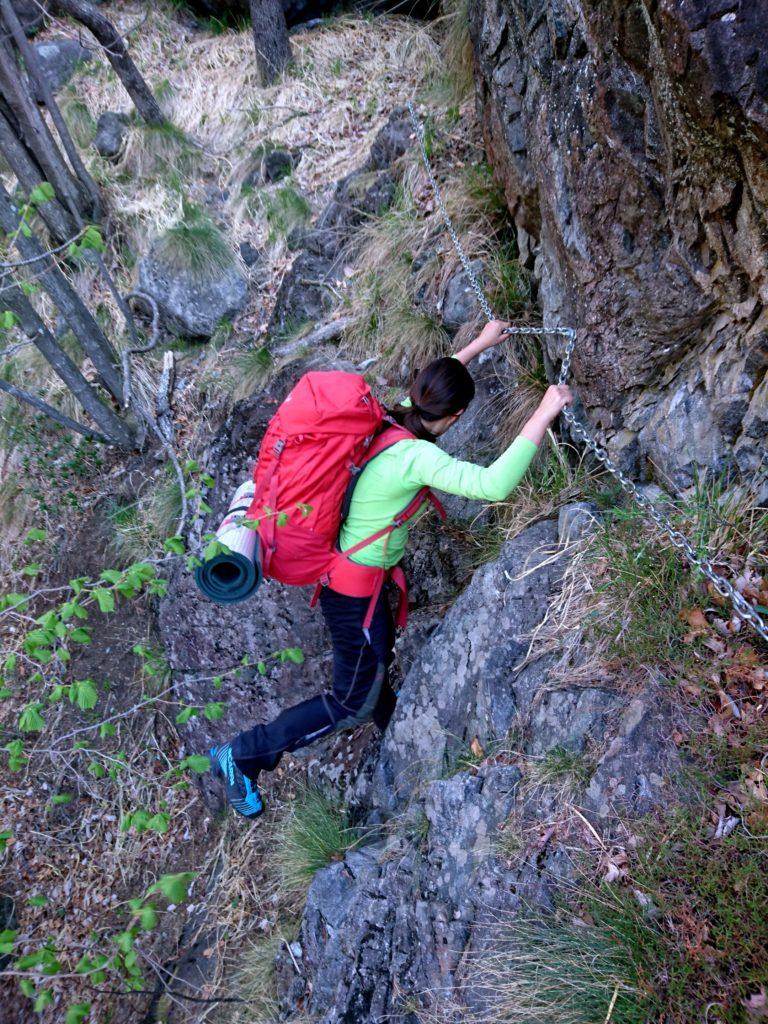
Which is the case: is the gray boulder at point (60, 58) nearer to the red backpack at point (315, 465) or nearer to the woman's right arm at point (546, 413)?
the red backpack at point (315, 465)

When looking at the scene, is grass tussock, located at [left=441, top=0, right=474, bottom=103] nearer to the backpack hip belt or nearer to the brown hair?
the brown hair

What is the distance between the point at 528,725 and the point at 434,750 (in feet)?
2.50

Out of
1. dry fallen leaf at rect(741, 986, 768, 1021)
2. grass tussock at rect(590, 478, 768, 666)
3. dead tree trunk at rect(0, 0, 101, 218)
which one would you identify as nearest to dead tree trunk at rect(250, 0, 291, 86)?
dead tree trunk at rect(0, 0, 101, 218)

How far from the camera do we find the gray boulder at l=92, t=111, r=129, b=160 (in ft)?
28.6

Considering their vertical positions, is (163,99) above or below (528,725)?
above

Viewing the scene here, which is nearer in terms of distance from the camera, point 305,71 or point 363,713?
point 363,713

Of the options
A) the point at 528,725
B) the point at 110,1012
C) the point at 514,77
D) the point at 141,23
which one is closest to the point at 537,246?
the point at 514,77

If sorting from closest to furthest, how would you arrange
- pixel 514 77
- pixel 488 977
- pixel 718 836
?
pixel 718 836
pixel 488 977
pixel 514 77

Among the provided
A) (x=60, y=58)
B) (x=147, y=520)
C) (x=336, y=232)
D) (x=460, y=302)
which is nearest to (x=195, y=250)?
(x=336, y=232)

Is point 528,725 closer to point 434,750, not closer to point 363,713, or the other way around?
point 434,750

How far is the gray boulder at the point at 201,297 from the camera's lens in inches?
292

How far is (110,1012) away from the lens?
191 inches

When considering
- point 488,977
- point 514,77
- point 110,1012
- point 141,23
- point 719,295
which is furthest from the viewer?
point 141,23

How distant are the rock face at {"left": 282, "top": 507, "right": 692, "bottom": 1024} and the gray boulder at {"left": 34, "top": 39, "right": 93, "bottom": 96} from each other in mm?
9893
